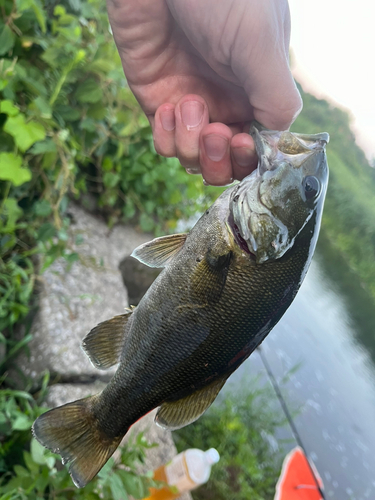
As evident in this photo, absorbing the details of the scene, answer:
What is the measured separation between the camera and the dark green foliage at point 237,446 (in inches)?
127

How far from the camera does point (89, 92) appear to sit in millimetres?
2568

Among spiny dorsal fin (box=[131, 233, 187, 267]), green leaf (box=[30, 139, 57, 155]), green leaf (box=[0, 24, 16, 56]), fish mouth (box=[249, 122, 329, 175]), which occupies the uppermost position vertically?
fish mouth (box=[249, 122, 329, 175])

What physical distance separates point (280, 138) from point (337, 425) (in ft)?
14.9

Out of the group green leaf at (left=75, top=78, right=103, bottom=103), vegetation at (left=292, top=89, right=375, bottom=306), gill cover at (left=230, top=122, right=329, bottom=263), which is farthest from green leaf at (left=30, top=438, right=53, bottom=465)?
vegetation at (left=292, top=89, right=375, bottom=306)

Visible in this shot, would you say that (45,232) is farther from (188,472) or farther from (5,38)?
(188,472)

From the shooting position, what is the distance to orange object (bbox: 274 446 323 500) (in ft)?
10.3

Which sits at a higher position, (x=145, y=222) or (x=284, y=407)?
(x=145, y=222)

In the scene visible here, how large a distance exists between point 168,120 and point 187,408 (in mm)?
1261

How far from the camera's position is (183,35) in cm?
178

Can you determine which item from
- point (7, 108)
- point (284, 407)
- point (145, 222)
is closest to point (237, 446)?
point (284, 407)

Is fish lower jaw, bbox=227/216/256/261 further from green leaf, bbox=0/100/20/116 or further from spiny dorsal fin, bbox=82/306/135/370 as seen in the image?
green leaf, bbox=0/100/20/116

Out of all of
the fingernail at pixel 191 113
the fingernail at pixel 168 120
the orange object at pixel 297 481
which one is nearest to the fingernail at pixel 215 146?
the fingernail at pixel 191 113

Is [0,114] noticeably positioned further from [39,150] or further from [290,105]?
[290,105]

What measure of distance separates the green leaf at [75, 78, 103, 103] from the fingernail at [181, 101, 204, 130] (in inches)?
44.4
